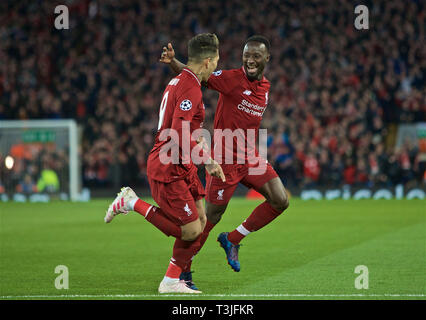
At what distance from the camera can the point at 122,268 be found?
342 inches

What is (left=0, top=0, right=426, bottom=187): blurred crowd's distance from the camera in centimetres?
2209

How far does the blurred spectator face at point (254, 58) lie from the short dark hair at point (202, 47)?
1133 mm

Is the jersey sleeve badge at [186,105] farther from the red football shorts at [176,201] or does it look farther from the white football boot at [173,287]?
the white football boot at [173,287]

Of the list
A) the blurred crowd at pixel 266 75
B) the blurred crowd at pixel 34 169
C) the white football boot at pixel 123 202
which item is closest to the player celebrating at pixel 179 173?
the white football boot at pixel 123 202

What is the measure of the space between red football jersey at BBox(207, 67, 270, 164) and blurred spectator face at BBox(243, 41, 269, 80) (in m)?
0.10

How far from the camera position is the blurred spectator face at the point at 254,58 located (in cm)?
796

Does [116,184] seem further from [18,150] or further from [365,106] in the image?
[365,106]

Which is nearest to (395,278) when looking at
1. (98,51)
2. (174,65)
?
(174,65)

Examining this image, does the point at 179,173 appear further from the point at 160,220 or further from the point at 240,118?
the point at 240,118

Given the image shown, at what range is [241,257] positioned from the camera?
970cm

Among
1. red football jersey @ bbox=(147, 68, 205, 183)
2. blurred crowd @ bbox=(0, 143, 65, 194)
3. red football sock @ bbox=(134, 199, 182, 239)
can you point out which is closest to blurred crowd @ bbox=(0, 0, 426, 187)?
blurred crowd @ bbox=(0, 143, 65, 194)

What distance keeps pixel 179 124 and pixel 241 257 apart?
3.67 meters

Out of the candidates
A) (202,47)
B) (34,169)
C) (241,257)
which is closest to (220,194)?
(202,47)

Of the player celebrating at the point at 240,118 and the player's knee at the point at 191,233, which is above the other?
the player celebrating at the point at 240,118
